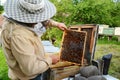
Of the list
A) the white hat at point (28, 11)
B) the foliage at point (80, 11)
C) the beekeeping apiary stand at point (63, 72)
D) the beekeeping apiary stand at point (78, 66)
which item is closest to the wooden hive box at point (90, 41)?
the beekeeping apiary stand at point (78, 66)

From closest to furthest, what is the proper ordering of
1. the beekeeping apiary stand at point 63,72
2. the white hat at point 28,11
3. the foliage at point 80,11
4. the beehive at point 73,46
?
the white hat at point 28,11 → the beekeeping apiary stand at point 63,72 → the beehive at point 73,46 → the foliage at point 80,11

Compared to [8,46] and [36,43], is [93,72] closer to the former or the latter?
[36,43]

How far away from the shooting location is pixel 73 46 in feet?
7.43

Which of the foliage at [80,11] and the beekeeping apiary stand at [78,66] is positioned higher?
the foliage at [80,11]

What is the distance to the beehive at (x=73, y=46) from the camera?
2148mm

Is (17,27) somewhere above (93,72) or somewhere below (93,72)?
above

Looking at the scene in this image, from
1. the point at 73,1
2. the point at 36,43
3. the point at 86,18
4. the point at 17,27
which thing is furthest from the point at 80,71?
the point at 73,1

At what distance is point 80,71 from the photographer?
2.13m

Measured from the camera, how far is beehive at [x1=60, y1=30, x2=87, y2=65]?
2148 mm

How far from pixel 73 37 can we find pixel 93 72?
39 cm

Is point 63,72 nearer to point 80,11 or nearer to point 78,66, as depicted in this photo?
point 78,66

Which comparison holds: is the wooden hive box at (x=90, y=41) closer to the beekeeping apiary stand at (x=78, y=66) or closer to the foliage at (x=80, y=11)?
the beekeeping apiary stand at (x=78, y=66)

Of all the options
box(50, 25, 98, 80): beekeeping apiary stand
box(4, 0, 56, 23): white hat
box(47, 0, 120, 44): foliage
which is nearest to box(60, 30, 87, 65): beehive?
box(50, 25, 98, 80): beekeeping apiary stand

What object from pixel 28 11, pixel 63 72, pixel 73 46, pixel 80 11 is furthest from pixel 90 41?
pixel 80 11
